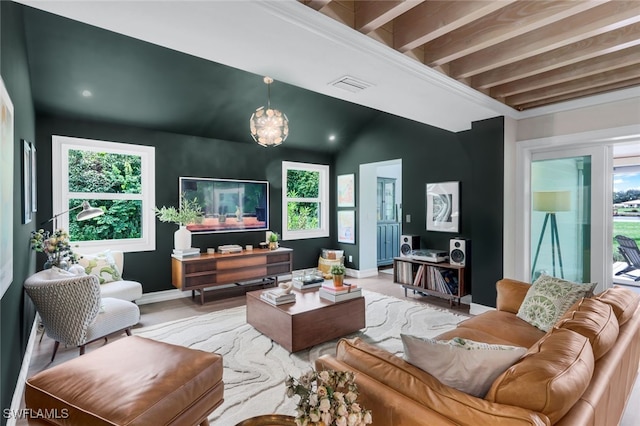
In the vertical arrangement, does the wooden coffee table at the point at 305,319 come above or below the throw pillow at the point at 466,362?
below

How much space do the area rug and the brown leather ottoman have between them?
1.73 ft

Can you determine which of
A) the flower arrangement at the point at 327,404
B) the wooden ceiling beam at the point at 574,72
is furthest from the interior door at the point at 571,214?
the flower arrangement at the point at 327,404

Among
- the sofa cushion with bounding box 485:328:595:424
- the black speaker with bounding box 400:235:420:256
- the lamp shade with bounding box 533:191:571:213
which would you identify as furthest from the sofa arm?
the black speaker with bounding box 400:235:420:256

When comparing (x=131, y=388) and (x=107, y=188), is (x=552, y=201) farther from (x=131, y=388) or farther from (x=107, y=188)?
(x=107, y=188)

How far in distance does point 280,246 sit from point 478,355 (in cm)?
491

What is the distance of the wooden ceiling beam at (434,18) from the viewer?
6.14ft

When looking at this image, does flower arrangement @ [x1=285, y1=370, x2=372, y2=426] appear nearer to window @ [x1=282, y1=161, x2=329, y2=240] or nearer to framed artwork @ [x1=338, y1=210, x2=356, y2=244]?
window @ [x1=282, y1=161, x2=329, y2=240]

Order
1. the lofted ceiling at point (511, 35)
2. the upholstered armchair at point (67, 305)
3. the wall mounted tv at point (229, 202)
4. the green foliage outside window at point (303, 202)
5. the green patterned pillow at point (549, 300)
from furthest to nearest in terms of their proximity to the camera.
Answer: the green foliage outside window at point (303, 202)
the wall mounted tv at point (229, 202)
the upholstered armchair at point (67, 305)
the green patterned pillow at point (549, 300)
the lofted ceiling at point (511, 35)

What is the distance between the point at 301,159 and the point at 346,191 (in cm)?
110

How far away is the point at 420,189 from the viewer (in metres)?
5.17

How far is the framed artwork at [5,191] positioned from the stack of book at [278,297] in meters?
1.91

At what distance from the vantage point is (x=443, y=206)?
4.81 metres

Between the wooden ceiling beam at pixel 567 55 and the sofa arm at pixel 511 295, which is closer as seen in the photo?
the wooden ceiling beam at pixel 567 55

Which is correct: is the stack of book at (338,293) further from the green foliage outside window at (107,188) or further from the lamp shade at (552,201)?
the green foliage outside window at (107,188)
